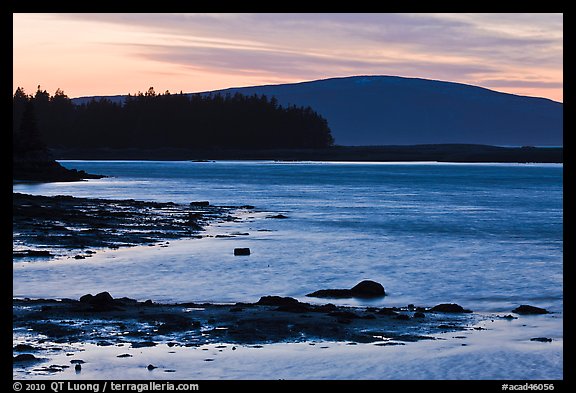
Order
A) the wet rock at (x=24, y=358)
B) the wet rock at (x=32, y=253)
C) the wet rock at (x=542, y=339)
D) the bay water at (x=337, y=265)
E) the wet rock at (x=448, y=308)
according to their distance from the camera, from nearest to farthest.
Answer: the wet rock at (x=24, y=358), the wet rock at (x=542, y=339), the wet rock at (x=448, y=308), the bay water at (x=337, y=265), the wet rock at (x=32, y=253)

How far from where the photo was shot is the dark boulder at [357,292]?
792 inches

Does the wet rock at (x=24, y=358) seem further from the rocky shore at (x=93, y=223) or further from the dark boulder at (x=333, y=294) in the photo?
the rocky shore at (x=93, y=223)

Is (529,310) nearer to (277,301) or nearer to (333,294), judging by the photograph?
(333,294)

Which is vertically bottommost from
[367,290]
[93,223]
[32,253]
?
[367,290]

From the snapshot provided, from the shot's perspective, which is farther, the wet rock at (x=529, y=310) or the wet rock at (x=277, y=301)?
the wet rock at (x=529, y=310)

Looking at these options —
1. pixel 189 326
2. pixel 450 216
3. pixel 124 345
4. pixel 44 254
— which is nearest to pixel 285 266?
pixel 44 254

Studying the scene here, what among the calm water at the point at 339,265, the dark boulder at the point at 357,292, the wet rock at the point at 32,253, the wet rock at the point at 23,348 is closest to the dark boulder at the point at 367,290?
the dark boulder at the point at 357,292

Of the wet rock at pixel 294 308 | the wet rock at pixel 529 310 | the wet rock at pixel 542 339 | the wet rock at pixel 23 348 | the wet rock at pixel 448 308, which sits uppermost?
the wet rock at pixel 23 348

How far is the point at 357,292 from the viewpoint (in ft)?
66.4

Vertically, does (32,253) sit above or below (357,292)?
above

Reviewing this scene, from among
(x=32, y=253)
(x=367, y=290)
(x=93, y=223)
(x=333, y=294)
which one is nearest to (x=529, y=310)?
(x=367, y=290)

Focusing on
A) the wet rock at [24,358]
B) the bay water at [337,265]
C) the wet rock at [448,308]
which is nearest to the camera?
the wet rock at [24,358]
